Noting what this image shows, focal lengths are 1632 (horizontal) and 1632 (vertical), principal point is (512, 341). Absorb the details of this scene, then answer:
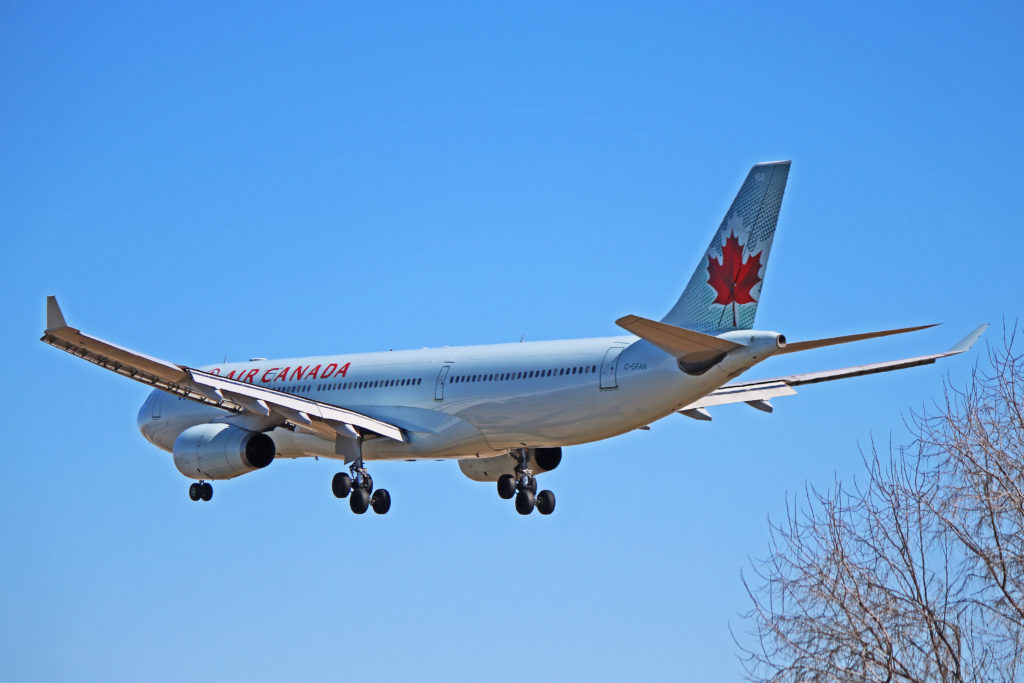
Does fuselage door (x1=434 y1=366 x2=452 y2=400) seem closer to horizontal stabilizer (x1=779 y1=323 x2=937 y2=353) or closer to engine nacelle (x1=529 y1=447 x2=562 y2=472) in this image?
engine nacelle (x1=529 y1=447 x2=562 y2=472)

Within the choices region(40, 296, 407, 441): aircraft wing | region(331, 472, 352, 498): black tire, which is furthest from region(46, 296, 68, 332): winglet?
region(331, 472, 352, 498): black tire

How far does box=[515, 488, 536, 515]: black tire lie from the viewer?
46.2m

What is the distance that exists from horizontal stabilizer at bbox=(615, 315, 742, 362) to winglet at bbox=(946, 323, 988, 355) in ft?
29.7

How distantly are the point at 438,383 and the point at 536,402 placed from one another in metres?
4.17

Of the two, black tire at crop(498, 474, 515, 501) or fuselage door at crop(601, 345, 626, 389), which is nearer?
fuselage door at crop(601, 345, 626, 389)

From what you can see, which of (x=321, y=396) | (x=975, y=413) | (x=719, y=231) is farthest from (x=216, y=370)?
(x=975, y=413)

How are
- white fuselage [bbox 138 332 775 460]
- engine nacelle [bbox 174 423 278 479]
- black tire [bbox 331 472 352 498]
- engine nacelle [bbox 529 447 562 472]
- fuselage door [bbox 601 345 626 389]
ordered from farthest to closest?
engine nacelle [bbox 529 447 562 472], engine nacelle [bbox 174 423 278 479], black tire [bbox 331 472 352 498], fuselage door [bbox 601 345 626 389], white fuselage [bbox 138 332 775 460]

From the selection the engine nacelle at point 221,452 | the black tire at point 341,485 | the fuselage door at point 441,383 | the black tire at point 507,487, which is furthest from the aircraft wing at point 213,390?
the black tire at point 507,487

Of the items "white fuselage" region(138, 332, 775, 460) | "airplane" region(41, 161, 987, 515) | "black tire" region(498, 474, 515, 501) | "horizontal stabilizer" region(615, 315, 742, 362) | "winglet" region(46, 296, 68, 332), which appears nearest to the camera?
"horizontal stabilizer" region(615, 315, 742, 362)

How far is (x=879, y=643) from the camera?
27.3 m

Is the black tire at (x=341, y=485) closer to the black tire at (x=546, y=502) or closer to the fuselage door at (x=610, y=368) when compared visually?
the black tire at (x=546, y=502)

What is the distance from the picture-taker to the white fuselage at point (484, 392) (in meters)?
39.7

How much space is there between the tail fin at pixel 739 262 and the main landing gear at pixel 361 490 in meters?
11.0

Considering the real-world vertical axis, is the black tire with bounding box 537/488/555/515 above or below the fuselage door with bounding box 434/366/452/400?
below
